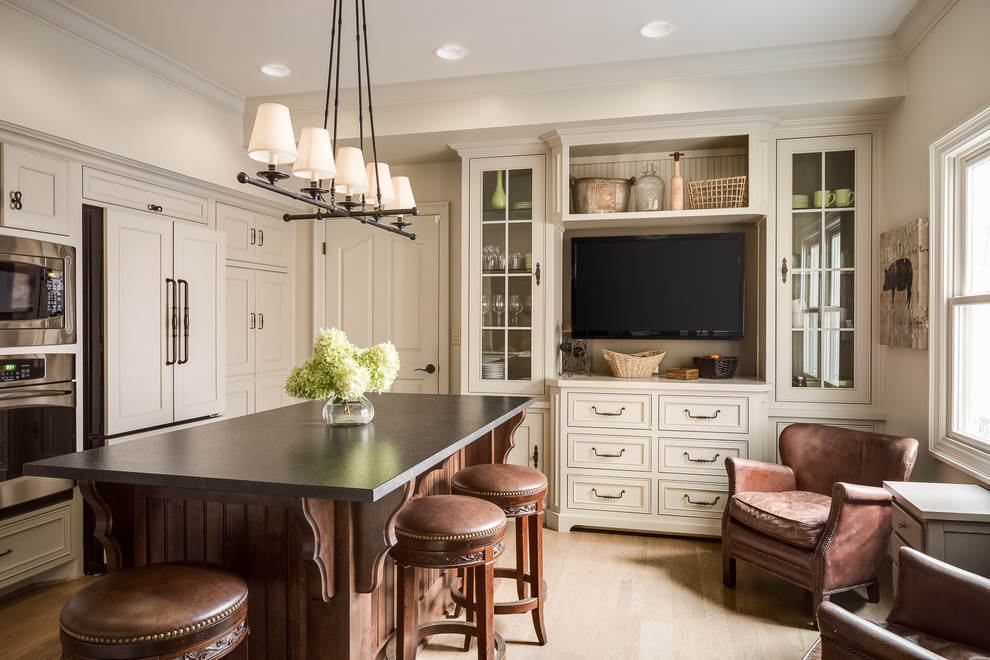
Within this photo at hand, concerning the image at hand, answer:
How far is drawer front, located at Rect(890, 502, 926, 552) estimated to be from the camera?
2.16m

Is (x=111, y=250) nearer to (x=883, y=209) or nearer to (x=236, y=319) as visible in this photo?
(x=236, y=319)

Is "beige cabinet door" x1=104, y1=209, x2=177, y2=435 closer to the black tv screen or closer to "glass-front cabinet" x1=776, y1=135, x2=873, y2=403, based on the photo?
the black tv screen

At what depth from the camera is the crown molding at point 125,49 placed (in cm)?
292

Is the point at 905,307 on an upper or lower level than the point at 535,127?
lower

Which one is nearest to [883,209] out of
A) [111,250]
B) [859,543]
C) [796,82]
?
[796,82]

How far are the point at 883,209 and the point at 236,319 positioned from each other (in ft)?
13.9

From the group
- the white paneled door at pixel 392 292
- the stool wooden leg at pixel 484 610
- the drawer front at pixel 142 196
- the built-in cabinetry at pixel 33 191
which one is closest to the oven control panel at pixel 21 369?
the built-in cabinetry at pixel 33 191

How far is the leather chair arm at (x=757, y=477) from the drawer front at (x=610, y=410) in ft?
2.39

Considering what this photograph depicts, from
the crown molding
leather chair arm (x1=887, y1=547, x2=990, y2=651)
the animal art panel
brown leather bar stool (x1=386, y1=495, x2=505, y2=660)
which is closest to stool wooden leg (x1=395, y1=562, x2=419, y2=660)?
brown leather bar stool (x1=386, y1=495, x2=505, y2=660)

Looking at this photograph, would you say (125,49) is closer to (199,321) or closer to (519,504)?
(199,321)

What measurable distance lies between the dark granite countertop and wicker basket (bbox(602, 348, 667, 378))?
161 centimetres

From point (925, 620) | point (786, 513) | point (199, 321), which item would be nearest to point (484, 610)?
point (925, 620)

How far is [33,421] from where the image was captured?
2898 mm

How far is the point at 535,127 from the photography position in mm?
3898
